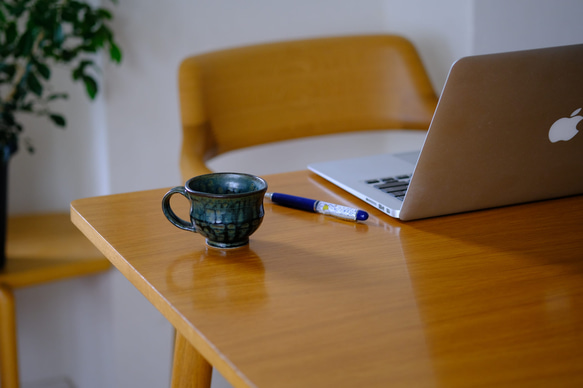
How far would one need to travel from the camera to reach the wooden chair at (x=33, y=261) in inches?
64.2

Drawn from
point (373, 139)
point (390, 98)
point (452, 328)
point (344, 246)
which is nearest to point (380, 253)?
point (344, 246)

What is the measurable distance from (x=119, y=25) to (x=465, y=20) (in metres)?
0.88

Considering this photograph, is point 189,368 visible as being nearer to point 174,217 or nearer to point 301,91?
point 174,217

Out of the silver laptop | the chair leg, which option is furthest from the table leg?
the chair leg

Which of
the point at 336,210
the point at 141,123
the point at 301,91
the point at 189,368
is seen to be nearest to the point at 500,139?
the point at 336,210

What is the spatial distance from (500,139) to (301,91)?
87 centimetres

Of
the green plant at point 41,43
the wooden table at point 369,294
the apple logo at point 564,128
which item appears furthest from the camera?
the green plant at point 41,43

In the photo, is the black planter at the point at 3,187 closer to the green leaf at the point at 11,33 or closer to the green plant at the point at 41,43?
the green plant at the point at 41,43

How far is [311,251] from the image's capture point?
2.27 feet

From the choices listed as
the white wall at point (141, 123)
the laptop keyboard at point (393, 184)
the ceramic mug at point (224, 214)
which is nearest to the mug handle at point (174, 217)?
the ceramic mug at point (224, 214)

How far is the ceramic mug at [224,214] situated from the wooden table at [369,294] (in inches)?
0.6

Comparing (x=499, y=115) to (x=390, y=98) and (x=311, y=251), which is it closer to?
(x=311, y=251)

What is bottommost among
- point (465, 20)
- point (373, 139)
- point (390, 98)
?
point (373, 139)

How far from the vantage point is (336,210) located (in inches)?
31.7
